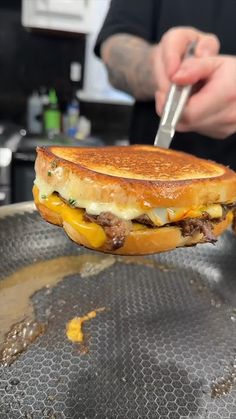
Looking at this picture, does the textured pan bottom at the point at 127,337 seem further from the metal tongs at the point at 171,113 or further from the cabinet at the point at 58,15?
the cabinet at the point at 58,15

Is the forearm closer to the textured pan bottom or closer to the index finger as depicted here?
the index finger

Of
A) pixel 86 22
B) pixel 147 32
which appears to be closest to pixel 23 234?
pixel 147 32

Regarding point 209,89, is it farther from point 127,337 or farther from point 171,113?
point 127,337

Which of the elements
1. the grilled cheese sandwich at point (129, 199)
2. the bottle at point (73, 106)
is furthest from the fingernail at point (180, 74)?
the bottle at point (73, 106)

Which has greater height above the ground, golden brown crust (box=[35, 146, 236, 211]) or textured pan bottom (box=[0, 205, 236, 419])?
golden brown crust (box=[35, 146, 236, 211])

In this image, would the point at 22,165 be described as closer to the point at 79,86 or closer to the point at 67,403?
the point at 79,86

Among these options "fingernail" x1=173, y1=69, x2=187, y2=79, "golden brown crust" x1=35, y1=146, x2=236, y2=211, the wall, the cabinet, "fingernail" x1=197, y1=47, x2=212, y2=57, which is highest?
"fingernail" x1=197, y1=47, x2=212, y2=57

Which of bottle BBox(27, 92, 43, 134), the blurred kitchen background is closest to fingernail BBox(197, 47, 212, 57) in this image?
the blurred kitchen background
